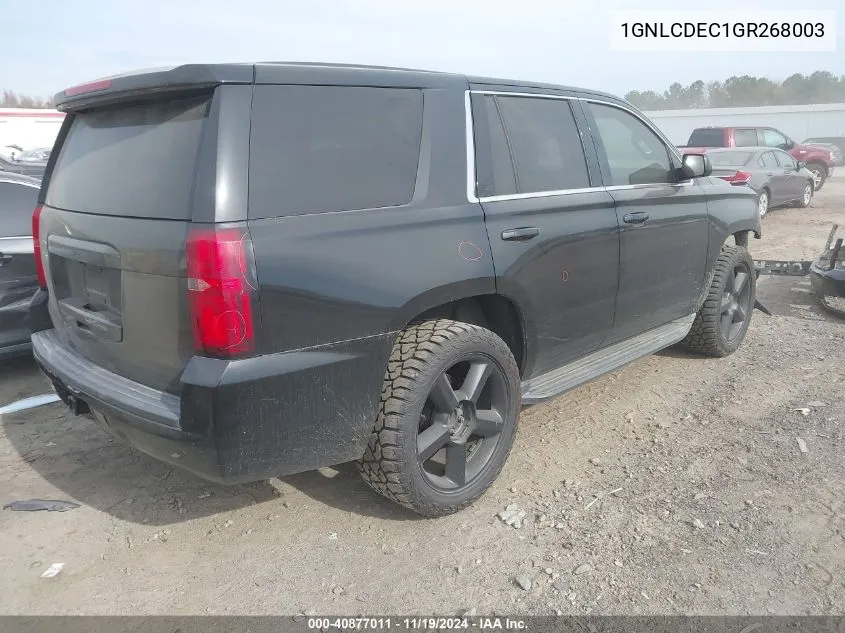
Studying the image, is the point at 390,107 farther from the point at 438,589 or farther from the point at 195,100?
the point at 438,589

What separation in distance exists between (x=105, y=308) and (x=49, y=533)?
43.7 inches

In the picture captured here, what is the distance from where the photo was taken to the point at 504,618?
2375mm

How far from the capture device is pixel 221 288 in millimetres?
2199

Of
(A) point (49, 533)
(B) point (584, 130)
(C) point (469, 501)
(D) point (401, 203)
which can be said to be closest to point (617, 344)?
(B) point (584, 130)

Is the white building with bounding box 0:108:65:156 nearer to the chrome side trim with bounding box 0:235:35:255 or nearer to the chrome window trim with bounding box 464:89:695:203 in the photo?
the chrome side trim with bounding box 0:235:35:255

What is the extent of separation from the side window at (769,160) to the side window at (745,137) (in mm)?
2849

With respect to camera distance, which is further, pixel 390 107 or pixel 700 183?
pixel 700 183

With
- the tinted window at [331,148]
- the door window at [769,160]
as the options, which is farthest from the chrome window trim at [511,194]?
the door window at [769,160]

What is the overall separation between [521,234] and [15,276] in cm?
361

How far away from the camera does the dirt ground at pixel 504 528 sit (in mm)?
2488

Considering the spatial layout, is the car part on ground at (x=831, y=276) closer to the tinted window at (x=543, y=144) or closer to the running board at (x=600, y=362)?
the running board at (x=600, y=362)

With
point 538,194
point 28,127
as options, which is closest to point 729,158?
point 538,194

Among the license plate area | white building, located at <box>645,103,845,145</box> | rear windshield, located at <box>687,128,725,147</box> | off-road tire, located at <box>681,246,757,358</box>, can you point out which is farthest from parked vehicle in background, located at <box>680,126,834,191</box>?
white building, located at <box>645,103,845,145</box>

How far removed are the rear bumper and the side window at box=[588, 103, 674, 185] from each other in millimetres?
2063
